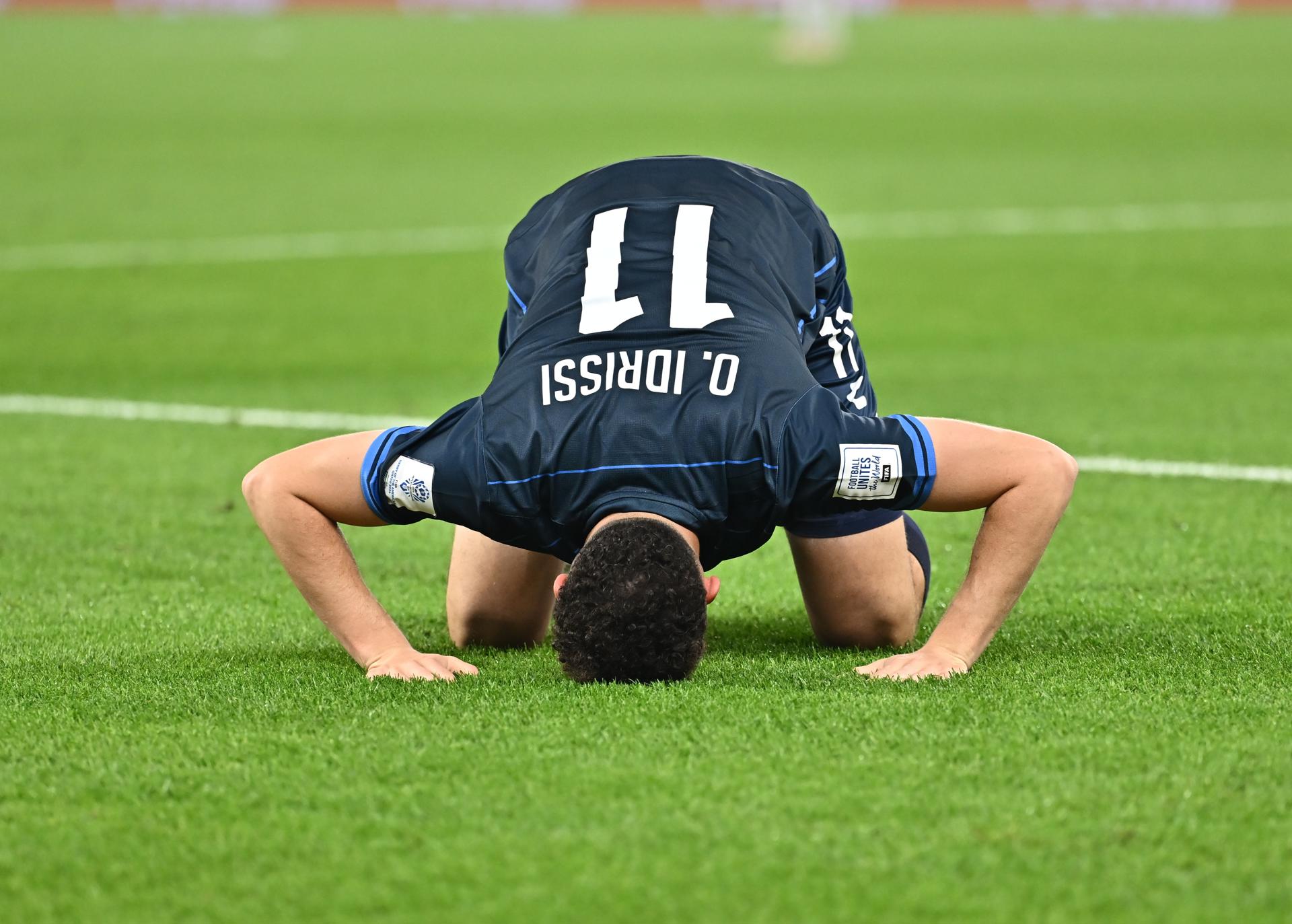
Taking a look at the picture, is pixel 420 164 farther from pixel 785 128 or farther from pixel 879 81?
pixel 879 81

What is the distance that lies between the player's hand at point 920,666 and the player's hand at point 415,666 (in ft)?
2.94

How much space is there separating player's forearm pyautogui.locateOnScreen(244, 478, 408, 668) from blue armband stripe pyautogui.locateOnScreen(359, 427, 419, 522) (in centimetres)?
18

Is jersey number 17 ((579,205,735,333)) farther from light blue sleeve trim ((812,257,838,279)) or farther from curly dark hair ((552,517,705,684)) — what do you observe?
curly dark hair ((552,517,705,684))

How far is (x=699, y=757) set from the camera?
3.41 meters

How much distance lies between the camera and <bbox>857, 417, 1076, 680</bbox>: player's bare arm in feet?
12.7

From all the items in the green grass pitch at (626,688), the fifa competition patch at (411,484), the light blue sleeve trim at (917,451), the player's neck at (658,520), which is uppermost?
the light blue sleeve trim at (917,451)

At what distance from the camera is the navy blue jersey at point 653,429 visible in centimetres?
371

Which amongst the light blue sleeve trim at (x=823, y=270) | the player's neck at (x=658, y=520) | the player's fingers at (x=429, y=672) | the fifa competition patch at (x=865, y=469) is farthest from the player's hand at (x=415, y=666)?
the light blue sleeve trim at (x=823, y=270)

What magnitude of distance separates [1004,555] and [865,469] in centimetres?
47

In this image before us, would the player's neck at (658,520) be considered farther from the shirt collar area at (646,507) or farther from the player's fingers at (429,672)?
the player's fingers at (429,672)

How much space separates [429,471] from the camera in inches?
148

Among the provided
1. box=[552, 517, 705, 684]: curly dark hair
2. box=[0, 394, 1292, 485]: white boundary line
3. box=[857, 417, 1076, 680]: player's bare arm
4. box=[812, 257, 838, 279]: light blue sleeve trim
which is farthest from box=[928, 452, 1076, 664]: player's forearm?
box=[0, 394, 1292, 485]: white boundary line

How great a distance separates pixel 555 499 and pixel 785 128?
55.6 feet

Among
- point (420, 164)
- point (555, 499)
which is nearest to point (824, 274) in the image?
point (555, 499)
